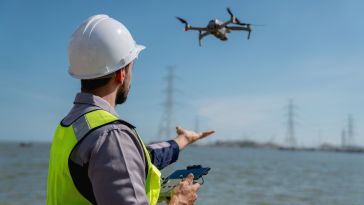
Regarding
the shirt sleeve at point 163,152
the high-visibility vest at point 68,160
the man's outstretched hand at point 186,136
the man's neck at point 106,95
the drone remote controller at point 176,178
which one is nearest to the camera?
the high-visibility vest at point 68,160

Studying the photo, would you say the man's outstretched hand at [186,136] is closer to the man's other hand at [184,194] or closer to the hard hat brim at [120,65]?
the man's other hand at [184,194]

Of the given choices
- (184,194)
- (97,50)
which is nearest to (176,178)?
(184,194)

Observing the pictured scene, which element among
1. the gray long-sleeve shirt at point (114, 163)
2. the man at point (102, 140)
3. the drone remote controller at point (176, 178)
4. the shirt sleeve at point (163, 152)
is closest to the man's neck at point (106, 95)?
the man at point (102, 140)

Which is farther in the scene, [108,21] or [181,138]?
[181,138]

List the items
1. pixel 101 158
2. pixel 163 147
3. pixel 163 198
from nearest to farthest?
pixel 101 158
pixel 163 198
pixel 163 147

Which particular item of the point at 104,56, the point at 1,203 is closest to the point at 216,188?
the point at 1,203

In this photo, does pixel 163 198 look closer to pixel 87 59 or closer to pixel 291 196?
pixel 87 59

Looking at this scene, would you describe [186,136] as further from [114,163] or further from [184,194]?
[114,163]
